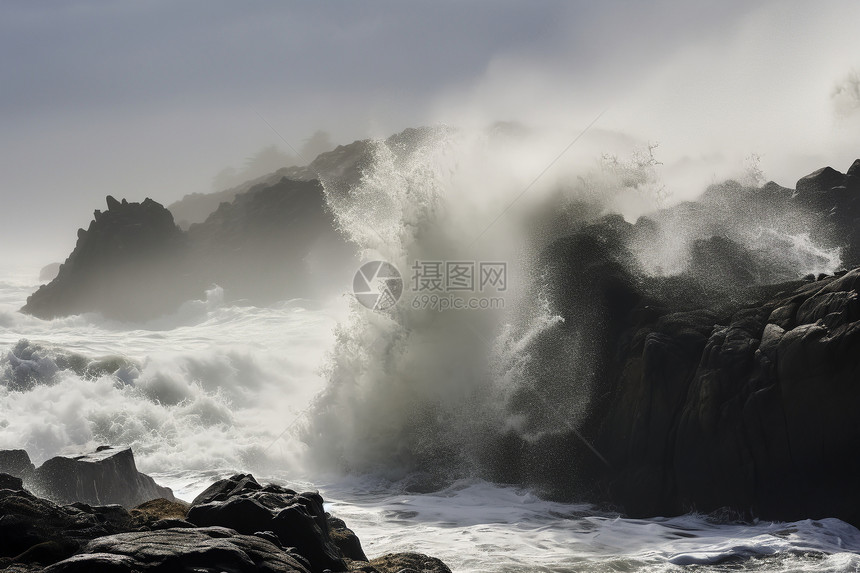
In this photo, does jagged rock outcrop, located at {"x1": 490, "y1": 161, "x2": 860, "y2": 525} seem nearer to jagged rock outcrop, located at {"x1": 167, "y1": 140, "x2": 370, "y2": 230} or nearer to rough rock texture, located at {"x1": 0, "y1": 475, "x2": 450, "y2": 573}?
rough rock texture, located at {"x1": 0, "y1": 475, "x2": 450, "y2": 573}

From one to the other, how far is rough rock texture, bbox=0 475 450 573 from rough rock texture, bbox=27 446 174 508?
3.09 metres

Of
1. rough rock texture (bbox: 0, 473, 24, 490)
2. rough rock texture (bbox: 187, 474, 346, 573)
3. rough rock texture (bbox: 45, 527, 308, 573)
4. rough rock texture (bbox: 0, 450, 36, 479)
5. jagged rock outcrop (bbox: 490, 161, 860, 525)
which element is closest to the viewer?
rough rock texture (bbox: 45, 527, 308, 573)

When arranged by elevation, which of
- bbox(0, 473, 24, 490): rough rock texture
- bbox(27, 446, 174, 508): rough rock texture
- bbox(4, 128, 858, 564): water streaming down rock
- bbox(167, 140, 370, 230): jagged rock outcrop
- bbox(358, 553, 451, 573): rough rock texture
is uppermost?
bbox(167, 140, 370, 230): jagged rock outcrop

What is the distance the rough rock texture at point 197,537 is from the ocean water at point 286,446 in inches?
129

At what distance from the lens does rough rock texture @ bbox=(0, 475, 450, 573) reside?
8.88 metres

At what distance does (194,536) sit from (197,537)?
48mm

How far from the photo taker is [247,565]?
9125 mm

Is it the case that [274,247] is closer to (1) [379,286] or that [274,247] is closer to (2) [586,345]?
(1) [379,286]

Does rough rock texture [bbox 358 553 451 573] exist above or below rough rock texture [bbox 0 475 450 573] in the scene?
below

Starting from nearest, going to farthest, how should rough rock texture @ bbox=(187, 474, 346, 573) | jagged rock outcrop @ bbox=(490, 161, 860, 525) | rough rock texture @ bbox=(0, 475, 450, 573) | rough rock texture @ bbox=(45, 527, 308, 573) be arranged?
rough rock texture @ bbox=(45, 527, 308, 573), rough rock texture @ bbox=(0, 475, 450, 573), rough rock texture @ bbox=(187, 474, 346, 573), jagged rock outcrop @ bbox=(490, 161, 860, 525)

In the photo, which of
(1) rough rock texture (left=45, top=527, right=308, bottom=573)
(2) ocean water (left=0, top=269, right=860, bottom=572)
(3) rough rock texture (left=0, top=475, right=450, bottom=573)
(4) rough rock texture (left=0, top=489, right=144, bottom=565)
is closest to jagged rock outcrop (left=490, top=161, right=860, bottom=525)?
(2) ocean water (left=0, top=269, right=860, bottom=572)

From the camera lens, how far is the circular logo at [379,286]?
24828 millimetres

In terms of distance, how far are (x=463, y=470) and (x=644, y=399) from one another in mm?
5134

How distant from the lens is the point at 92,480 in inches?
637
